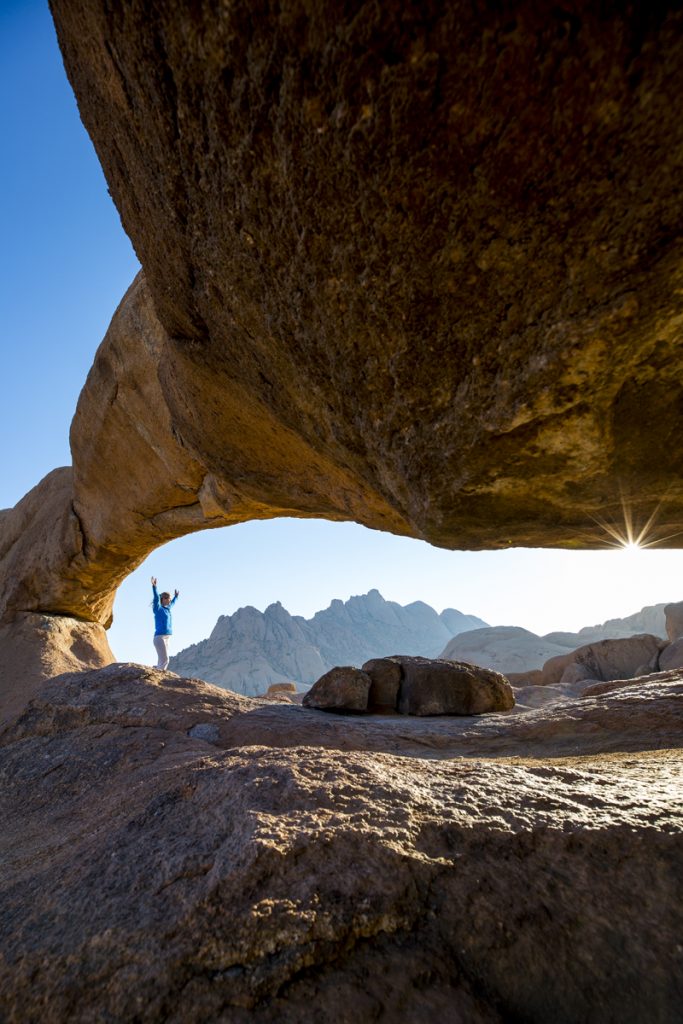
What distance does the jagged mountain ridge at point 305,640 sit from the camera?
64.8m

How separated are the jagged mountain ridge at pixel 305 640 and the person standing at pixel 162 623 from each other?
1960 inches

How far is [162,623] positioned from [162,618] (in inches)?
3.8

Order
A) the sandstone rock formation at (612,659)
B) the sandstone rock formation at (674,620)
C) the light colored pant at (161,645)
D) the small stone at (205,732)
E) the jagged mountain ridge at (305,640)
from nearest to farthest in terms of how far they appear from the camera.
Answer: the small stone at (205,732) < the light colored pant at (161,645) < the sandstone rock formation at (612,659) < the sandstone rock formation at (674,620) < the jagged mountain ridge at (305,640)

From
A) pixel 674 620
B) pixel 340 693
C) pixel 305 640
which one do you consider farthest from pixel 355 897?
pixel 305 640

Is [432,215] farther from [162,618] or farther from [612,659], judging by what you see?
[612,659]

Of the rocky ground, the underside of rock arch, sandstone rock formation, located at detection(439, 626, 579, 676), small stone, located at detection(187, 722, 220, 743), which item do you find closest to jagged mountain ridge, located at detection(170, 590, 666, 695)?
sandstone rock formation, located at detection(439, 626, 579, 676)

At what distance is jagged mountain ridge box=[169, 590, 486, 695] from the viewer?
64.8 m

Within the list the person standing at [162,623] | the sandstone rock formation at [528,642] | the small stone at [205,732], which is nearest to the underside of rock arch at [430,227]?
the small stone at [205,732]

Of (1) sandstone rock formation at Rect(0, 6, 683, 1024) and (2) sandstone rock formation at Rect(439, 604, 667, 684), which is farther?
(2) sandstone rock formation at Rect(439, 604, 667, 684)

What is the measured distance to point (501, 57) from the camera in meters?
1.12

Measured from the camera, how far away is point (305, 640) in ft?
268

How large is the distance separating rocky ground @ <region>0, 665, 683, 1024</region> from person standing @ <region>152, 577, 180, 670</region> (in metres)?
7.75

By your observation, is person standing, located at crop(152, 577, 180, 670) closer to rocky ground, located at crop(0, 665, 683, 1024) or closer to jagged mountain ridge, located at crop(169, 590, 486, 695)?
rocky ground, located at crop(0, 665, 683, 1024)

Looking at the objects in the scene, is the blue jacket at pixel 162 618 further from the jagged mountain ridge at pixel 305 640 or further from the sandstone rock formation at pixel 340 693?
the jagged mountain ridge at pixel 305 640
